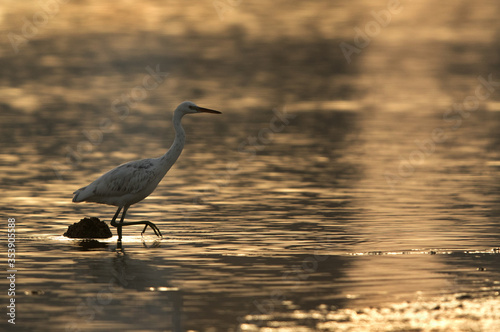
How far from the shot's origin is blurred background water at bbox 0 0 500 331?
12984 millimetres

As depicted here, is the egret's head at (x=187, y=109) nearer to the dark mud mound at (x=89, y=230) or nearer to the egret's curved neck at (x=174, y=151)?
the egret's curved neck at (x=174, y=151)

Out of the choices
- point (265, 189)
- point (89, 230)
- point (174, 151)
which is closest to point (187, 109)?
point (174, 151)

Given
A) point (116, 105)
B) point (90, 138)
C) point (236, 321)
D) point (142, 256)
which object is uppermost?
point (116, 105)

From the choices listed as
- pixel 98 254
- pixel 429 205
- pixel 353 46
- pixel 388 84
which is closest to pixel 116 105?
pixel 388 84

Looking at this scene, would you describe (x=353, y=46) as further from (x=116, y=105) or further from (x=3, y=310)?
(x=3, y=310)

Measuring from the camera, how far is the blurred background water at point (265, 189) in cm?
1298

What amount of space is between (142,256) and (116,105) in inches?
934

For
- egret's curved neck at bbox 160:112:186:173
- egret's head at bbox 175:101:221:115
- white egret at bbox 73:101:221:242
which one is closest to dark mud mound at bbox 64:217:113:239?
white egret at bbox 73:101:221:242

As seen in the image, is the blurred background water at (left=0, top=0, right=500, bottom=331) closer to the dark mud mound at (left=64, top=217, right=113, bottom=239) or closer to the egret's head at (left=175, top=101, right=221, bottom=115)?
the dark mud mound at (left=64, top=217, right=113, bottom=239)

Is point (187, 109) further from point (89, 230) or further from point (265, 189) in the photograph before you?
point (265, 189)

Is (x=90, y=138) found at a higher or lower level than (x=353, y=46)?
lower

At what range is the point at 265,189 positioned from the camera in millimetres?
23094

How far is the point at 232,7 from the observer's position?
4198 inches

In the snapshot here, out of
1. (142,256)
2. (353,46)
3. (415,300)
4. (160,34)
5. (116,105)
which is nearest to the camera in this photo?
(415,300)
